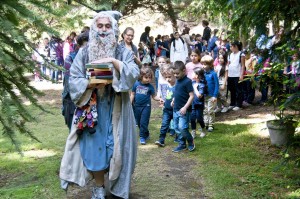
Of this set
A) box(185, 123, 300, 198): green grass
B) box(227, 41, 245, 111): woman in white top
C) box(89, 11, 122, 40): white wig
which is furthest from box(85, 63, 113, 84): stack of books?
box(227, 41, 245, 111): woman in white top

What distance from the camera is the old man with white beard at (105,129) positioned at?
4.66 metres

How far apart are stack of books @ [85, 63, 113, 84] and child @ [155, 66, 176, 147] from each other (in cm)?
305

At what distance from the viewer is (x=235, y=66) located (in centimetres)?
1040

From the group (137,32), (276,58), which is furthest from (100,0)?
(137,32)

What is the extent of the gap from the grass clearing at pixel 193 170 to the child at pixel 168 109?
190 mm

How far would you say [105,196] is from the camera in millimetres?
5082

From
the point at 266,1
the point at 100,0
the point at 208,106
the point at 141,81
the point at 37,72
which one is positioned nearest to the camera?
the point at 100,0

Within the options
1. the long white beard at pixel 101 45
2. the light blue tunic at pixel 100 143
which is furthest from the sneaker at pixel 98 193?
the long white beard at pixel 101 45

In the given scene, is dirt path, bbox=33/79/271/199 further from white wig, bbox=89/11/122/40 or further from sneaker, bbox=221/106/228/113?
sneaker, bbox=221/106/228/113

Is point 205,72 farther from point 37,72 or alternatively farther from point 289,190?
point 37,72

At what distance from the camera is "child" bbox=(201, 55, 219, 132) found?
8648 mm

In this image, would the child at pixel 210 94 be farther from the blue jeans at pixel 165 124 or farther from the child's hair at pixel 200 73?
the blue jeans at pixel 165 124

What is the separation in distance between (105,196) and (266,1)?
275 centimetres

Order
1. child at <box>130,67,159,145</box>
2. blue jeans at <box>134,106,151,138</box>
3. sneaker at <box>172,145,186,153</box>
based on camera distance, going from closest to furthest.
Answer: sneaker at <box>172,145,186,153</box>
child at <box>130,67,159,145</box>
blue jeans at <box>134,106,151,138</box>
